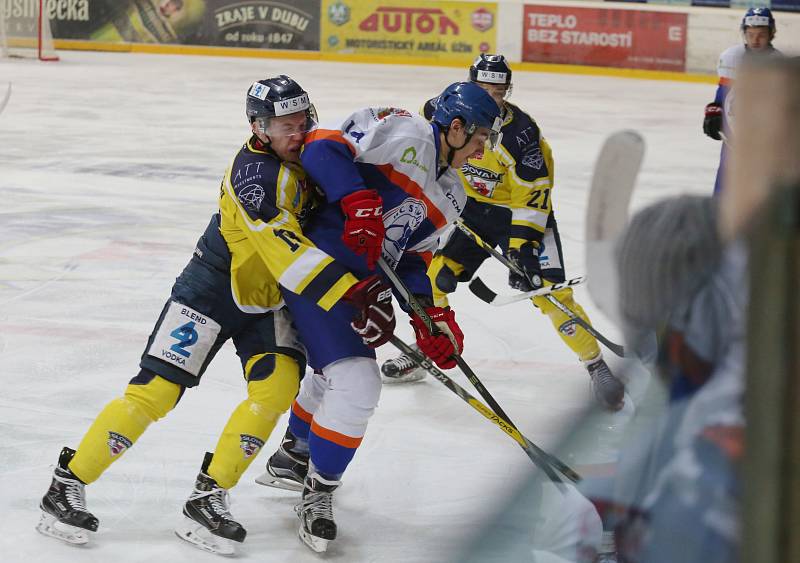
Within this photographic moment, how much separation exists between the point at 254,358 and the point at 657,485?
1864mm

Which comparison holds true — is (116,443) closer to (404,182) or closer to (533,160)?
(404,182)

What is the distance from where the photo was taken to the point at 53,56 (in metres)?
12.9

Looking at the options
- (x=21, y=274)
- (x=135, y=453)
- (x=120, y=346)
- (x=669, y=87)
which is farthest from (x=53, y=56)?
(x=135, y=453)

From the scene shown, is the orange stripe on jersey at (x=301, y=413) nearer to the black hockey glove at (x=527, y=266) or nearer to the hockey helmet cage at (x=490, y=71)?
the black hockey glove at (x=527, y=266)

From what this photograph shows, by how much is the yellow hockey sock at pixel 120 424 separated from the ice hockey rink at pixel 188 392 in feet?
0.55

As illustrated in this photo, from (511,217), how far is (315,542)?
1.60 meters

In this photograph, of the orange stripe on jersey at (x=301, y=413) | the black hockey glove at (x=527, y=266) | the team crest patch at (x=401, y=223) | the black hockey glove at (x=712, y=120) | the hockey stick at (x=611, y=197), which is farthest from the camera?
the black hockey glove at (x=712, y=120)

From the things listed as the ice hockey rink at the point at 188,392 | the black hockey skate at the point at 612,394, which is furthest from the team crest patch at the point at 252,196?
the black hockey skate at the point at 612,394

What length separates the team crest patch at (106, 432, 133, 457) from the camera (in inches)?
94.0

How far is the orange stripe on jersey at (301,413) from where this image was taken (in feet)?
8.87

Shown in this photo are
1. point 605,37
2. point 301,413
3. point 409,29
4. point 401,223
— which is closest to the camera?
point 401,223

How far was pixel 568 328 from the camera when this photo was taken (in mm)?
3604

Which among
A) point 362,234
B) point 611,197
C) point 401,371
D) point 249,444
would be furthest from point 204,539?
point 611,197

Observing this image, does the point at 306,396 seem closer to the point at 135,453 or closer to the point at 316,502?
the point at 316,502
